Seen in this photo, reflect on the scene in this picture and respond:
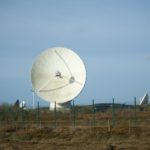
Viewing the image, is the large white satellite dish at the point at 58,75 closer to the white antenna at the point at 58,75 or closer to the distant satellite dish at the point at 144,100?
the white antenna at the point at 58,75

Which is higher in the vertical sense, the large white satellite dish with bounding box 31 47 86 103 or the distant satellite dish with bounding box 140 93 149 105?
the large white satellite dish with bounding box 31 47 86 103

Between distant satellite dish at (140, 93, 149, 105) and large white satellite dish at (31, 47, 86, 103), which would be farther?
distant satellite dish at (140, 93, 149, 105)

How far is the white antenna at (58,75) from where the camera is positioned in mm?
42969

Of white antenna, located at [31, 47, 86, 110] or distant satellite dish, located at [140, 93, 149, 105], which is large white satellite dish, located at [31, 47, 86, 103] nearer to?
white antenna, located at [31, 47, 86, 110]

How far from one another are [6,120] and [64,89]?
24.9ft

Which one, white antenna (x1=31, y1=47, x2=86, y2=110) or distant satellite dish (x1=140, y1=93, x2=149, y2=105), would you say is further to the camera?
distant satellite dish (x1=140, y1=93, x2=149, y2=105)

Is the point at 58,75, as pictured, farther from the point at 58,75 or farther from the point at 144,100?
the point at 144,100

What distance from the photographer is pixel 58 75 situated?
44.4 meters

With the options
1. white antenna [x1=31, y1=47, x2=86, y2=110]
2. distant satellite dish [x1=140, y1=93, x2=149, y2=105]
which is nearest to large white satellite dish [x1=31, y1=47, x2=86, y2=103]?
white antenna [x1=31, y1=47, x2=86, y2=110]

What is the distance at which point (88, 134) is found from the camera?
83.8ft

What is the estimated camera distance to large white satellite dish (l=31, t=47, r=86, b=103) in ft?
141

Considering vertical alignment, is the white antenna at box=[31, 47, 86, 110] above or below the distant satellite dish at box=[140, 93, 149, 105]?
above

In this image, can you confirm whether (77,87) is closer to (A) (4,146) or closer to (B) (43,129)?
(B) (43,129)

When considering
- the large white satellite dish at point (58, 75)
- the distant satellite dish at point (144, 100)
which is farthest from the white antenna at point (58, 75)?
the distant satellite dish at point (144, 100)
